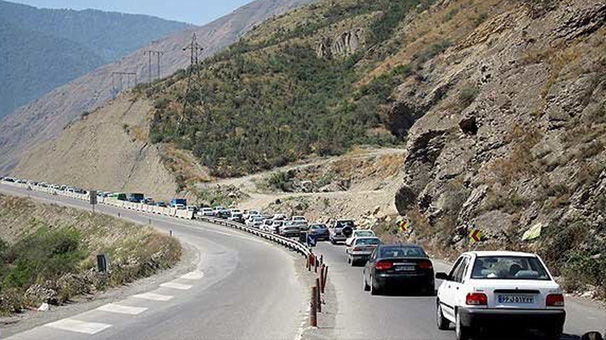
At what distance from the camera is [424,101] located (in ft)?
273

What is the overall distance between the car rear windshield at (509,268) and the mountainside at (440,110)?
7567mm

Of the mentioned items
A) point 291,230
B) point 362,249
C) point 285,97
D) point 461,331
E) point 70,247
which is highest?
point 285,97

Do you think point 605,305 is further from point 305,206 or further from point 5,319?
point 305,206

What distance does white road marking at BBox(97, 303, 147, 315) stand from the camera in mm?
18734

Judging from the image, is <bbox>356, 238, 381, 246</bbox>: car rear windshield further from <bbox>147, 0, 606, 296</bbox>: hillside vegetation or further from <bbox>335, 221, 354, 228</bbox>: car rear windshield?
<bbox>335, 221, 354, 228</bbox>: car rear windshield

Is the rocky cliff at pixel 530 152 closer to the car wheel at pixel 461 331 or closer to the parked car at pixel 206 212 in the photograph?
the car wheel at pixel 461 331

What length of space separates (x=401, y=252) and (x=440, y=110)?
30.6 meters

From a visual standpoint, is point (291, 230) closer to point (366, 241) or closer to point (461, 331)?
point (366, 241)

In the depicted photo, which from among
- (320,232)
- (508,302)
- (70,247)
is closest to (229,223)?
(70,247)

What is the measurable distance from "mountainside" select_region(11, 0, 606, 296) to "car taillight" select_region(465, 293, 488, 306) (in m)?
8.65

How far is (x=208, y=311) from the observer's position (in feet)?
62.7

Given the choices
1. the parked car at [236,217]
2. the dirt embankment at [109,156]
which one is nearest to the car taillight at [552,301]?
the parked car at [236,217]

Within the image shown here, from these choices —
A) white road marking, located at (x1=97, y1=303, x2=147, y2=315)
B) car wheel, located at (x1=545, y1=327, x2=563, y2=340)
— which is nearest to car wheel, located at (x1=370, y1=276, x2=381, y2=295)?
white road marking, located at (x1=97, y1=303, x2=147, y2=315)

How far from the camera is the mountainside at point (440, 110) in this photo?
1228 inches
